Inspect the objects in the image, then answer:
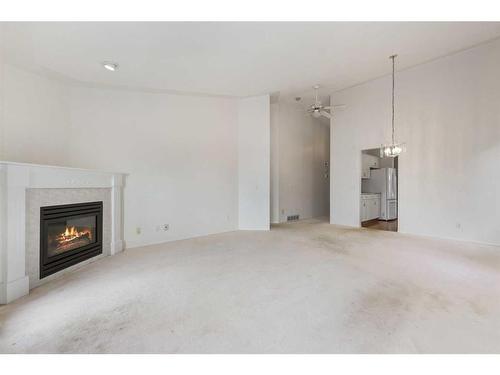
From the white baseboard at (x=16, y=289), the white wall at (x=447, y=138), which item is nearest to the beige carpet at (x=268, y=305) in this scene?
the white baseboard at (x=16, y=289)

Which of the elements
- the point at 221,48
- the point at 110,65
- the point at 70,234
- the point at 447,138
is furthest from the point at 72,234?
the point at 447,138

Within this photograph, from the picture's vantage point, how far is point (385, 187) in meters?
6.98

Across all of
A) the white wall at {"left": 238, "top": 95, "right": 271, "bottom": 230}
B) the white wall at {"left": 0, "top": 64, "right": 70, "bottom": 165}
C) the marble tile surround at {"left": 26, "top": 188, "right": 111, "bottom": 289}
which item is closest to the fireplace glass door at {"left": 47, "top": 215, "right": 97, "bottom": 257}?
the marble tile surround at {"left": 26, "top": 188, "right": 111, "bottom": 289}

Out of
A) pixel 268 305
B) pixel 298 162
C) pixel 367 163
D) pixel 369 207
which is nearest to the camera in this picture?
pixel 268 305

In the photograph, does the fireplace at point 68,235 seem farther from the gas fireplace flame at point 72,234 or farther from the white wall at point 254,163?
the white wall at point 254,163

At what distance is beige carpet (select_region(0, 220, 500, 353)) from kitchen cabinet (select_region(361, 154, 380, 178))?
10.9 ft

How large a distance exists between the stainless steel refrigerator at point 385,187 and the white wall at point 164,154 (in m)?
4.60

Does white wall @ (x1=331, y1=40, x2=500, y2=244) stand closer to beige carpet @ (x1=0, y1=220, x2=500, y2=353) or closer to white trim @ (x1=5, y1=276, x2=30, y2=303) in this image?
beige carpet @ (x1=0, y1=220, x2=500, y2=353)

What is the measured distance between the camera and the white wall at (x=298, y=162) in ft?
22.8

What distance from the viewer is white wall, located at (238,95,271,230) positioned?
18.7 feet

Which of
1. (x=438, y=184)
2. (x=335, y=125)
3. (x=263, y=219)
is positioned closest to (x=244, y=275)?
(x=263, y=219)

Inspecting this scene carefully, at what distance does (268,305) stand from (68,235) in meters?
2.87

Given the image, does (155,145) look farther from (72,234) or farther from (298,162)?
(298,162)
